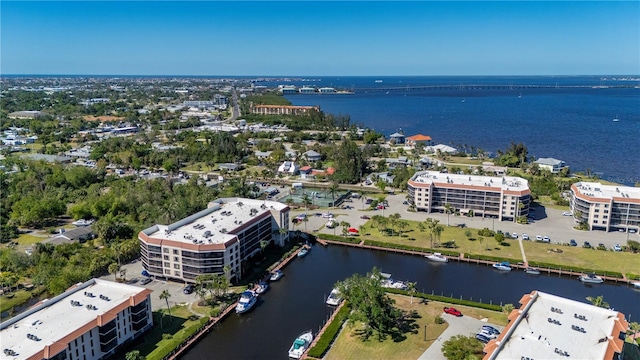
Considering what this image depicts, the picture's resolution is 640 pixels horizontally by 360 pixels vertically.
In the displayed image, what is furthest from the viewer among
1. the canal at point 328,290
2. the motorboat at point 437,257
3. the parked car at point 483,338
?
the motorboat at point 437,257

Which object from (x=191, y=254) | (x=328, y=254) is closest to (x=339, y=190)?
(x=328, y=254)

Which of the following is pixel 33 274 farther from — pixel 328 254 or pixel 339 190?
pixel 339 190

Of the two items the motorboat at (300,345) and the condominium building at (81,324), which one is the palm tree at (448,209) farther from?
the condominium building at (81,324)

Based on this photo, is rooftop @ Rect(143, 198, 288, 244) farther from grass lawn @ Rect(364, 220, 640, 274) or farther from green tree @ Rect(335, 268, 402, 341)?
grass lawn @ Rect(364, 220, 640, 274)

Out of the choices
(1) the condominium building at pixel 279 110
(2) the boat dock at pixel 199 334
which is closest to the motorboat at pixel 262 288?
(2) the boat dock at pixel 199 334

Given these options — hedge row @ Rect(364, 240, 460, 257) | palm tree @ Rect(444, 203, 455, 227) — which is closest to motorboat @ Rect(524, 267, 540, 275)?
hedge row @ Rect(364, 240, 460, 257)

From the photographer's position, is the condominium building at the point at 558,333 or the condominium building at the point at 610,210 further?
the condominium building at the point at 610,210

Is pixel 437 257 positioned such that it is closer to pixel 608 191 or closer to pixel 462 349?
pixel 462 349
